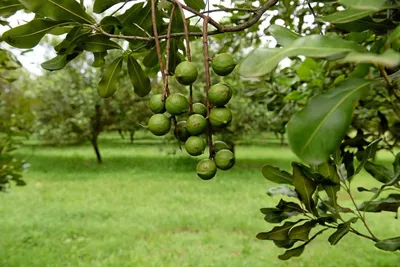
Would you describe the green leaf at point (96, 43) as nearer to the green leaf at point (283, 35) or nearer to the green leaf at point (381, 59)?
the green leaf at point (283, 35)

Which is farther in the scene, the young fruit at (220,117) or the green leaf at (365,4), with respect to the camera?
the young fruit at (220,117)

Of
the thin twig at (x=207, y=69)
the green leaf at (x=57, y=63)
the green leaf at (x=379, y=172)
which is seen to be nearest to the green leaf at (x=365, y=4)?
the thin twig at (x=207, y=69)

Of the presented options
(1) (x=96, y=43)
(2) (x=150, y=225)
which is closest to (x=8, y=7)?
(1) (x=96, y=43)

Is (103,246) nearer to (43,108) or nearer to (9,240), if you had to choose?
(9,240)

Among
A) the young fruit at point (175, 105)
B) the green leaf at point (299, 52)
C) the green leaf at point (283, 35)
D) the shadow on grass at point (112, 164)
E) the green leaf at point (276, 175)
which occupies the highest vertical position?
the green leaf at point (299, 52)

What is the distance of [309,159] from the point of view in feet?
1.50

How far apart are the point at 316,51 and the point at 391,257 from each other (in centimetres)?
553

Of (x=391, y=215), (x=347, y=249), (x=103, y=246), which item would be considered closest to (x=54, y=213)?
(x=103, y=246)

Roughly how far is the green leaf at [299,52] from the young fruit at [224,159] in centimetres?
33

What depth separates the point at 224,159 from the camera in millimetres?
797

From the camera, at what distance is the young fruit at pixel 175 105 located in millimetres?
764

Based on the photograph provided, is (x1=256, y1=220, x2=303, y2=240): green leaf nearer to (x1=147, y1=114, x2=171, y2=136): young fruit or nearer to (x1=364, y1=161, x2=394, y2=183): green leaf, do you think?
(x1=364, y1=161, x2=394, y2=183): green leaf

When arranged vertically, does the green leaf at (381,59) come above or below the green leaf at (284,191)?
above

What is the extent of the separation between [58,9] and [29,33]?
0.31ft
